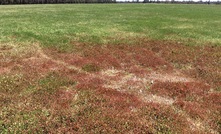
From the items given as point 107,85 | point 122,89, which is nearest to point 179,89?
point 122,89

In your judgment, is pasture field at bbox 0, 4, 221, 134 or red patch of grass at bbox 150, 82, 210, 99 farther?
red patch of grass at bbox 150, 82, 210, 99

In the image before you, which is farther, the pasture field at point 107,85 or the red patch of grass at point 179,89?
the red patch of grass at point 179,89

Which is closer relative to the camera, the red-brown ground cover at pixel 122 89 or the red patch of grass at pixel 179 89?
the red-brown ground cover at pixel 122 89

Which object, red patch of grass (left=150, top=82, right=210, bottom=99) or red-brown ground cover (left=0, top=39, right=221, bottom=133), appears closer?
red-brown ground cover (left=0, top=39, right=221, bottom=133)

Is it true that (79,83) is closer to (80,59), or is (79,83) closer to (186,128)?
(80,59)

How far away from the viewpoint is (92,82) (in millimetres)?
15812

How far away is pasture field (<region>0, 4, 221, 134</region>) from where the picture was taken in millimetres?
11094

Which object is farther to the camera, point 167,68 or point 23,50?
point 23,50

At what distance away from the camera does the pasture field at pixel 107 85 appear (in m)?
11.1

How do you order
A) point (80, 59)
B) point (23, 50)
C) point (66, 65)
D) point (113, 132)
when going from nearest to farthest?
point (113, 132) → point (66, 65) → point (80, 59) → point (23, 50)

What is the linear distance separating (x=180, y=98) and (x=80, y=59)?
9.42m

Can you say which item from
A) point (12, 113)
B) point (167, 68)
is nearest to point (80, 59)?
point (167, 68)

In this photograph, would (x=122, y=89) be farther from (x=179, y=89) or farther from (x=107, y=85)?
(x=179, y=89)

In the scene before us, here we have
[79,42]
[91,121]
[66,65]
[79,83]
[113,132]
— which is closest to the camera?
[113,132]
